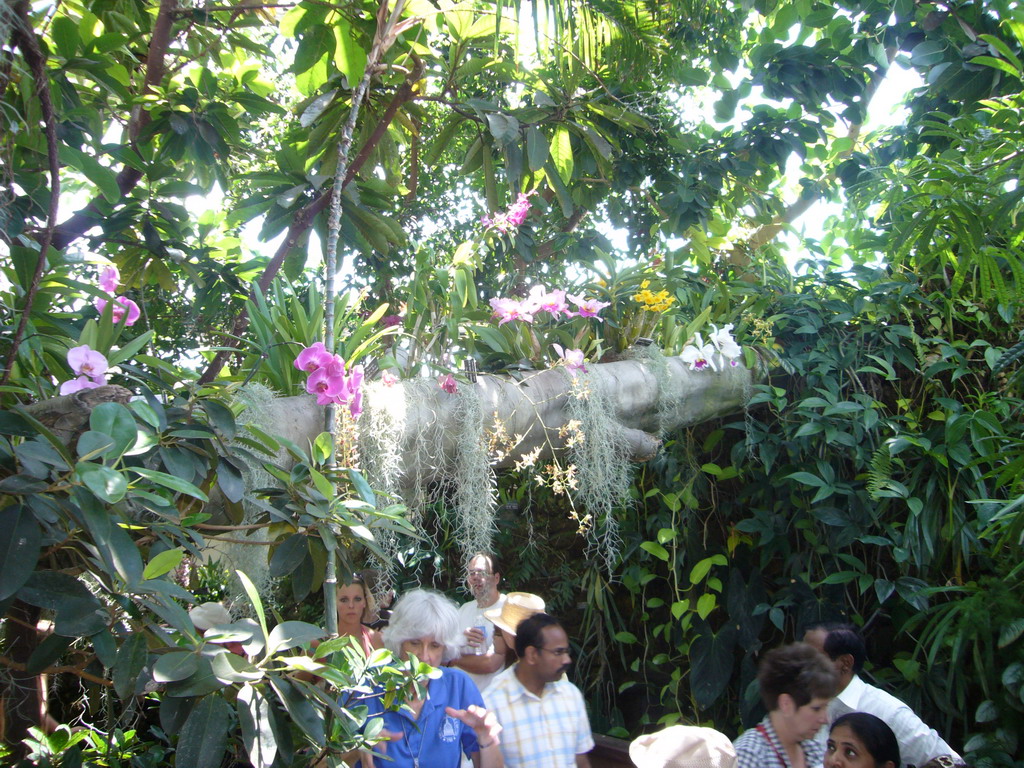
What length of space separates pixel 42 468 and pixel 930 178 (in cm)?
255

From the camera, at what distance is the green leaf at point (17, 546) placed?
109 cm

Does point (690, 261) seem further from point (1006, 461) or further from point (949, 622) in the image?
point (949, 622)

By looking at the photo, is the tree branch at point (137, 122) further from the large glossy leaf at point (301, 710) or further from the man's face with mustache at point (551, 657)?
the man's face with mustache at point (551, 657)

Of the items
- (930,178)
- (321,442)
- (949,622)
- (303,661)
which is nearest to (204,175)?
(321,442)

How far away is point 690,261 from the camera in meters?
4.50

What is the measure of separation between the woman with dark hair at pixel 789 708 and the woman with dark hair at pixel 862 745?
0.17ft

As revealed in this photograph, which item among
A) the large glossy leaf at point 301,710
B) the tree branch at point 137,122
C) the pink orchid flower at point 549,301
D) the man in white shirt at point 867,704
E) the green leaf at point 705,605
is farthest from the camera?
the green leaf at point 705,605

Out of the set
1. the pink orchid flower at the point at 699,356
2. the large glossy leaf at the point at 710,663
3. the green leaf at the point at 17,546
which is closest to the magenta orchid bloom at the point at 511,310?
the pink orchid flower at the point at 699,356

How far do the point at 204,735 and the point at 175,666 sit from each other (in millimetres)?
114

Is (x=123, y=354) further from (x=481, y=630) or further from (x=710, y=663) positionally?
(x=710, y=663)

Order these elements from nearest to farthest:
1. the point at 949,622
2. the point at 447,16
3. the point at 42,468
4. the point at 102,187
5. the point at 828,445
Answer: the point at 42,468 → the point at 102,187 → the point at 447,16 → the point at 949,622 → the point at 828,445

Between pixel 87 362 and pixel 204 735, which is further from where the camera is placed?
pixel 87 362

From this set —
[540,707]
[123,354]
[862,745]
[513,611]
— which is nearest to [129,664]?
[123,354]

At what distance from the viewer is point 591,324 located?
316 centimetres
